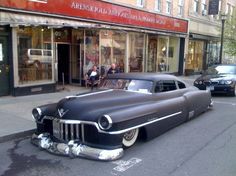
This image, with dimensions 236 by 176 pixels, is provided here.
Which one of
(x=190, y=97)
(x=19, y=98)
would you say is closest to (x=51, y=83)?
(x=19, y=98)

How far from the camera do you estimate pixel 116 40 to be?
15531 mm

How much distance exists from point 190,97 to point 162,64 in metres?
12.7

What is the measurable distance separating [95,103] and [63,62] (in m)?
9.93

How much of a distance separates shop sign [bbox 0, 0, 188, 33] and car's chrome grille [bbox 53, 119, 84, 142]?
585cm

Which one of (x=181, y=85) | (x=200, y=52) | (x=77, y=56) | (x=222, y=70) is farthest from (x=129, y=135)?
(x=200, y=52)

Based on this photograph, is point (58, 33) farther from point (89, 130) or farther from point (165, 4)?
point (89, 130)

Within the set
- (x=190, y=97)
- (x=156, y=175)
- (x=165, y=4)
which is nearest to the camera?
(x=156, y=175)

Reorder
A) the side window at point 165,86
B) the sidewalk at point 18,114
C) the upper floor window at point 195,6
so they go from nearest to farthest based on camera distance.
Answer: the sidewalk at point 18,114 → the side window at point 165,86 → the upper floor window at point 195,6

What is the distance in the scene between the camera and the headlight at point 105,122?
4.87 meters

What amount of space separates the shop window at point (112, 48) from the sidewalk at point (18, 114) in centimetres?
390

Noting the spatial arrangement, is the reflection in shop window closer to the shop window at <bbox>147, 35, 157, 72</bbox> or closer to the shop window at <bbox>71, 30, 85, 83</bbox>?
the shop window at <bbox>71, 30, 85, 83</bbox>

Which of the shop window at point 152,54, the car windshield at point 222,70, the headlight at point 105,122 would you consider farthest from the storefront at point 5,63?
the shop window at point 152,54

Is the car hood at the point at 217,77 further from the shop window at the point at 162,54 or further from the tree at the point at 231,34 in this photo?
the tree at the point at 231,34

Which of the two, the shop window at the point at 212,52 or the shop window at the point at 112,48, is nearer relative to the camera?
the shop window at the point at 112,48
